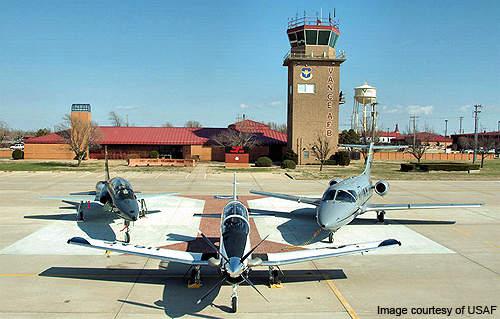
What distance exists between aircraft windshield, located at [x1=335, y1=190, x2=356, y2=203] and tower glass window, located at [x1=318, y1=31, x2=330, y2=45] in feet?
147

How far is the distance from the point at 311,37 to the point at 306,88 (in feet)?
23.0

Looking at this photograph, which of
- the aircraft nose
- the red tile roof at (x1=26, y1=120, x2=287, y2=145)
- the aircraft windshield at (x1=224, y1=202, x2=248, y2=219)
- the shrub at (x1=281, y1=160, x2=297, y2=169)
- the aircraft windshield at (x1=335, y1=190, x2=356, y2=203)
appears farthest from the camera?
the red tile roof at (x1=26, y1=120, x2=287, y2=145)

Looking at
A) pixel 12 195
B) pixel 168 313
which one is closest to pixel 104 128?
pixel 12 195

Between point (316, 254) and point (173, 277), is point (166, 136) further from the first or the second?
point (316, 254)

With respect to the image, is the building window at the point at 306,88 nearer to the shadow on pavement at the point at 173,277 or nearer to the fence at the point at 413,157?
the fence at the point at 413,157

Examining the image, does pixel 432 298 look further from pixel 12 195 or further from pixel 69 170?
pixel 69 170

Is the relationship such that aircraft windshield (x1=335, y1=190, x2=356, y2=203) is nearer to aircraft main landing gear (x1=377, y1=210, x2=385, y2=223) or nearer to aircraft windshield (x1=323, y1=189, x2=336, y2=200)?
aircraft windshield (x1=323, y1=189, x2=336, y2=200)

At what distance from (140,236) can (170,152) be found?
182ft

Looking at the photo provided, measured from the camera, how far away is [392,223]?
22.4m

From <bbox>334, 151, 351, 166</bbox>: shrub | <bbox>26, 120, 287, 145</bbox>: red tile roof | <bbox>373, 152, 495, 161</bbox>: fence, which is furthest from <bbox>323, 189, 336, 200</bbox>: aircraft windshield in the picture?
<bbox>373, 152, 495, 161</bbox>: fence

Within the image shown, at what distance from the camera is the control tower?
5912 cm

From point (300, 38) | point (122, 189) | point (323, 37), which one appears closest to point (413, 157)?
point (323, 37)

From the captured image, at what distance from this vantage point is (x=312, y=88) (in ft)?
197

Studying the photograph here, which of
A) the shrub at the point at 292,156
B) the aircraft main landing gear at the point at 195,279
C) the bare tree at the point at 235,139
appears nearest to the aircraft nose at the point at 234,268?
the aircraft main landing gear at the point at 195,279
